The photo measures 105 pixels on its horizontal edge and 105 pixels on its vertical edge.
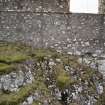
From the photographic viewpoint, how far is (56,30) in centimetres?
1717

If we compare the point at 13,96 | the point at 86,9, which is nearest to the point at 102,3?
the point at 86,9

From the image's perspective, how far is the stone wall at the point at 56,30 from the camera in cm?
1709

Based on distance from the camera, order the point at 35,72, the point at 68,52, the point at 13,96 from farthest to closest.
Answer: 1. the point at 68,52
2. the point at 35,72
3. the point at 13,96

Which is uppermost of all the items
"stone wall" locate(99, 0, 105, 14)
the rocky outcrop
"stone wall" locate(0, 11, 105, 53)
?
"stone wall" locate(99, 0, 105, 14)

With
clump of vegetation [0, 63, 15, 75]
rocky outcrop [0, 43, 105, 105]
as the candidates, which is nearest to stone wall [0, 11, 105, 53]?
rocky outcrop [0, 43, 105, 105]

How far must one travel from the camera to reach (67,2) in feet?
57.3

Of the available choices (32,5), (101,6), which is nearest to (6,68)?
(32,5)

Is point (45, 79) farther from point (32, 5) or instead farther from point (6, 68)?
point (32, 5)

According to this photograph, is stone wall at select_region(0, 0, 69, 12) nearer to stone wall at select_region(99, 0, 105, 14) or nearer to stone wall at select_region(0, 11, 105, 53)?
stone wall at select_region(0, 11, 105, 53)

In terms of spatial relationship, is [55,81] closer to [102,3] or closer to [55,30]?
[55,30]

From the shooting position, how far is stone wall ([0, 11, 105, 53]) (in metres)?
17.1

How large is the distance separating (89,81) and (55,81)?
4.53 feet

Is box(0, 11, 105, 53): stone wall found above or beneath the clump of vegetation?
above

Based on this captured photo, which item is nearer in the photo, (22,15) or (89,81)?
(89,81)
